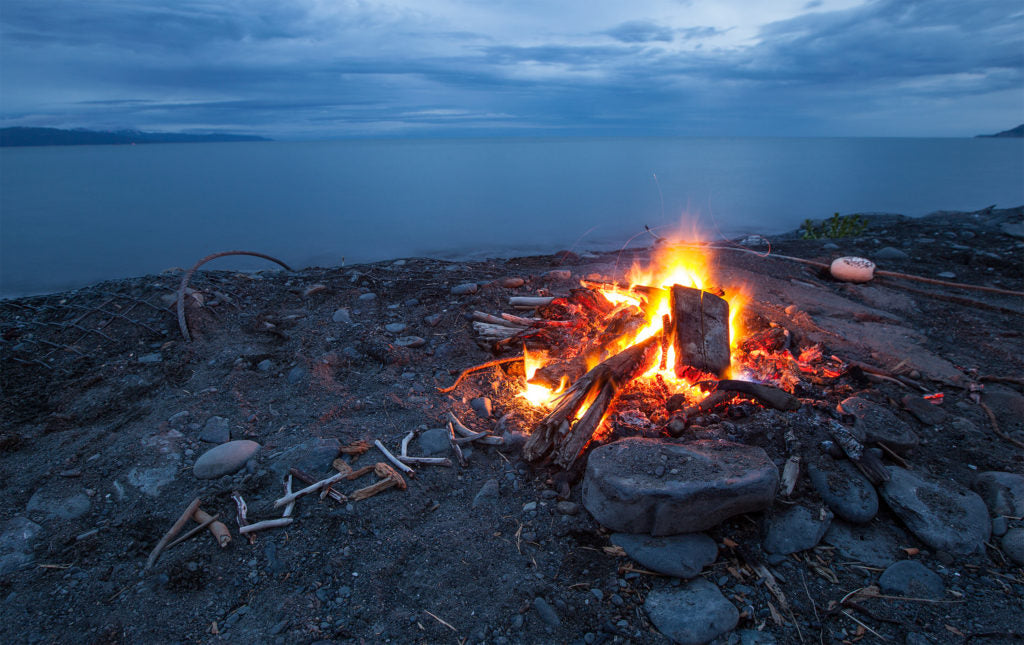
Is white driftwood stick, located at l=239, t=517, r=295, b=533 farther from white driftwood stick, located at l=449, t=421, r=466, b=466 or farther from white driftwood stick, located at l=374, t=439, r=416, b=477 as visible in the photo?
white driftwood stick, located at l=449, t=421, r=466, b=466

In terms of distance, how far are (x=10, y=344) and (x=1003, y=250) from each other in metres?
17.3

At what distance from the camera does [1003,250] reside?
10.6m

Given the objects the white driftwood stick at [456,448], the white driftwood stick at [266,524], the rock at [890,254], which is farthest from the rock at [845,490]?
the rock at [890,254]

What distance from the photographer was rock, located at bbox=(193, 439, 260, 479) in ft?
13.3

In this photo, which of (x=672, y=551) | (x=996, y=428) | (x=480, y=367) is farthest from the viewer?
(x=480, y=367)

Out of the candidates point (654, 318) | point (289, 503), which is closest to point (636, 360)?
point (654, 318)

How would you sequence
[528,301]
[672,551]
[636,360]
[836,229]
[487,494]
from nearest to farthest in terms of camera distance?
[672,551] < [487,494] < [636,360] < [528,301] < [836,229]

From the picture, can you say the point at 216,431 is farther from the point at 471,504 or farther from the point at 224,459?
the point at 471,504

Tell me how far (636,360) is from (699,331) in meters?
0.85

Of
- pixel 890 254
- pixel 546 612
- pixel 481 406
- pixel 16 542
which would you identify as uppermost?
pixel 890 254

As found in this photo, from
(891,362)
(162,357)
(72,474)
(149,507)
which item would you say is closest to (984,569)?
(891,362)

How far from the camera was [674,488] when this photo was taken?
330 cm

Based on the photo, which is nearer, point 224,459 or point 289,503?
point 289,503

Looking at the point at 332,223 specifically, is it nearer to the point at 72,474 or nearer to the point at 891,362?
the point at 72,474
